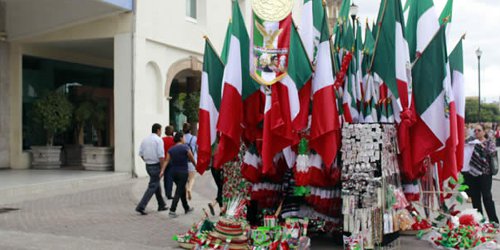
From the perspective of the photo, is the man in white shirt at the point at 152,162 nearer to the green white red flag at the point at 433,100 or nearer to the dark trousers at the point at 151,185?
the dark trousers at the point at 151,185

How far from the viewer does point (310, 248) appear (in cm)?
786

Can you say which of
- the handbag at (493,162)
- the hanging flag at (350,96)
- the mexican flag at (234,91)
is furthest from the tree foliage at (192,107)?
the hanging flag at (350,96)

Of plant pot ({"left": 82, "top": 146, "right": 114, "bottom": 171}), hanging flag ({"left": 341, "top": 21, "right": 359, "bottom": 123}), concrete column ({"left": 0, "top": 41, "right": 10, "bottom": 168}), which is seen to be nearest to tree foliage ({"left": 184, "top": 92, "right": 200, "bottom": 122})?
plant pot ({"left": 82, "top": 146, "right": 114, "bottom": 171})

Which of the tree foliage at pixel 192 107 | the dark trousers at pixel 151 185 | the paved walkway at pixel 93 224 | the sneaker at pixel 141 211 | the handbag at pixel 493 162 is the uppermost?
the tree foliage at pixel 192 107

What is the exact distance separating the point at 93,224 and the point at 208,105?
3.64 metres

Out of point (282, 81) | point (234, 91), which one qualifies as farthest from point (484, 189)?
point (234, 91)

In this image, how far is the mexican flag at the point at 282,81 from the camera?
22.5 ft

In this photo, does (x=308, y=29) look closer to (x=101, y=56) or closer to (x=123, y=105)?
(x=123, y=105)

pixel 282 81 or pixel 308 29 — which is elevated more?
pixel 308 29

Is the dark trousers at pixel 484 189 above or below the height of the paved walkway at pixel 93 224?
above

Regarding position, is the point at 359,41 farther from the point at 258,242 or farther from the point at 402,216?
the point at 258,242

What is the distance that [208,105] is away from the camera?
7.88 meters

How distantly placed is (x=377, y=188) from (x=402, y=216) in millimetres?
990

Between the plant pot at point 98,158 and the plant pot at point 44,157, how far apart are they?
1432 millimetres
